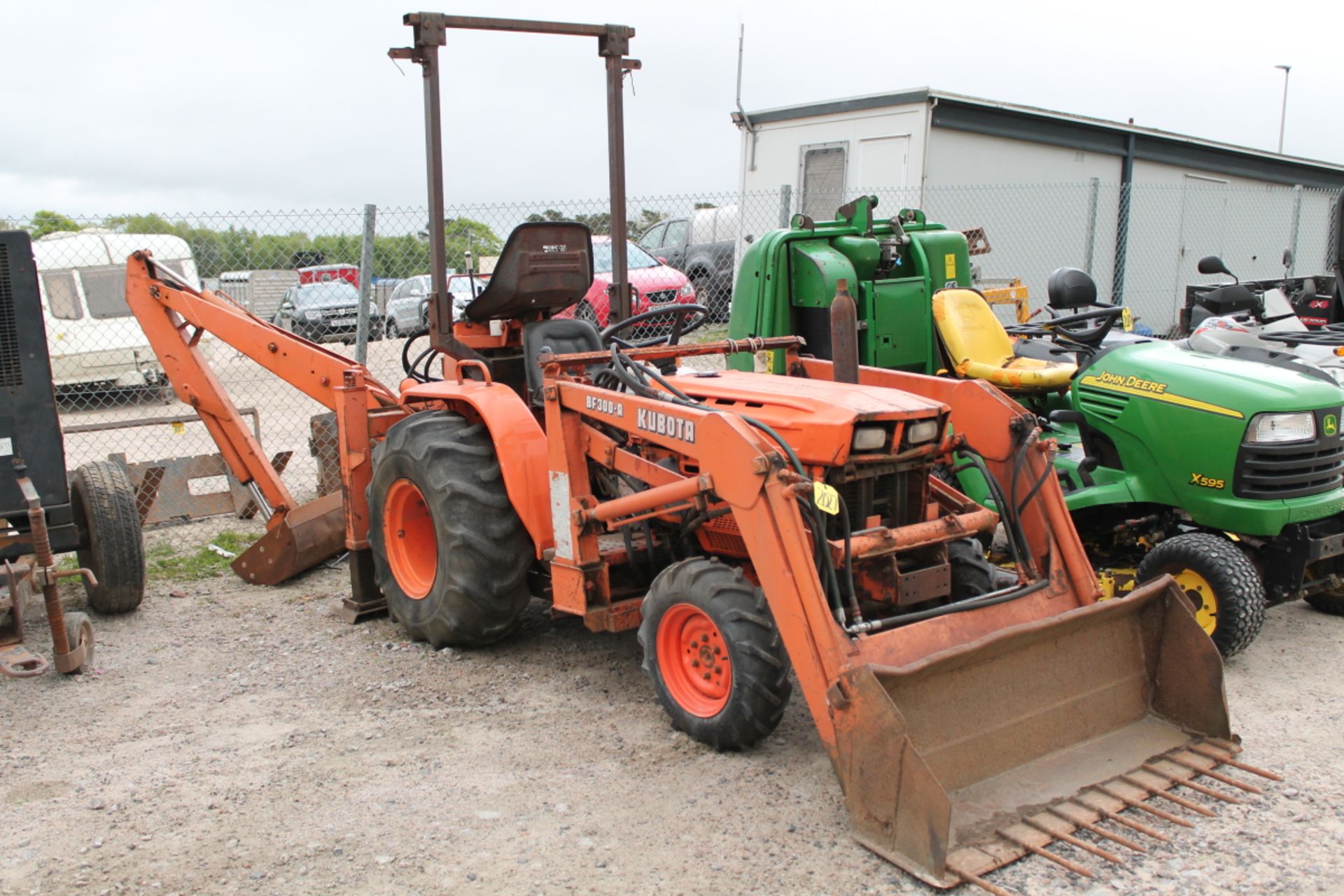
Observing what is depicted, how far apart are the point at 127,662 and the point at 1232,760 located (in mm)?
4201

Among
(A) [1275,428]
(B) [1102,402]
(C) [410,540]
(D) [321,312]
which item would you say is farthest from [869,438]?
(D) [321,312]

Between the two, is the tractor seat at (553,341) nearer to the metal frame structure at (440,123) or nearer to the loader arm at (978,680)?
the metal frame structure at (440,123)

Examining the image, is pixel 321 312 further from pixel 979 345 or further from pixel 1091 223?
pixel 1091 223

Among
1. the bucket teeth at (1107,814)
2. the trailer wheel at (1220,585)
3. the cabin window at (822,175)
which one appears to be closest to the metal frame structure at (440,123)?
the trailer wheel at (1220,585)

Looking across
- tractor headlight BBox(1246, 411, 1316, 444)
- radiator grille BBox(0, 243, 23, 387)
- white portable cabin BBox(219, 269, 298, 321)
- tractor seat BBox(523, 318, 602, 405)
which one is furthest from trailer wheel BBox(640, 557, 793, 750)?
white portable cabin BBox(219, 269, 298, 321)

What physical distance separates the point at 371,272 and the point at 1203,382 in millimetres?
4864

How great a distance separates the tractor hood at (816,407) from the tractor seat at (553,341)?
71cm

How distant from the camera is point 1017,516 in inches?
160

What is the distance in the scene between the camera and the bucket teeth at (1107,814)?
2988 mm

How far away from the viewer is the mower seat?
539cm

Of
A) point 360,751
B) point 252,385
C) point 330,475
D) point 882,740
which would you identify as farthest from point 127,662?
point 252,385

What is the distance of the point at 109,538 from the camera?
207 inches

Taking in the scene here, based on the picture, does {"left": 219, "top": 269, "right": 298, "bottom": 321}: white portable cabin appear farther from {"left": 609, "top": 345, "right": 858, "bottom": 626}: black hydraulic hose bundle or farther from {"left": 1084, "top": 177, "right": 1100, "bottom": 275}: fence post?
{"left": 1084, "top": 177, "right": 1100, "bottom": 275}: fence post

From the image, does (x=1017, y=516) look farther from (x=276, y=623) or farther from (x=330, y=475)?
(x=330, y=475)
